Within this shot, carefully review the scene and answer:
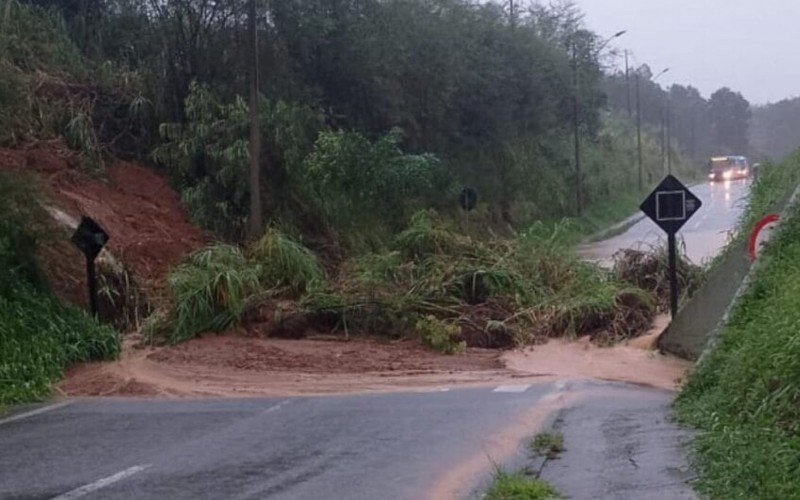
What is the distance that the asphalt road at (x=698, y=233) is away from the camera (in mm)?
34188

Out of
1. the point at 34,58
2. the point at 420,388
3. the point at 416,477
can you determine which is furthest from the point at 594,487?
the point at 34,58

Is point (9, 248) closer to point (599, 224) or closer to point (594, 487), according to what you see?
point (594, 487)

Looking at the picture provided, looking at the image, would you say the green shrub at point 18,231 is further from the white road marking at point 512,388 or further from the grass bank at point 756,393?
the grass bank at point 756,393

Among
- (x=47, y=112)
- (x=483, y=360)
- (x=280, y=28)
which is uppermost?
(x=280, y=28)

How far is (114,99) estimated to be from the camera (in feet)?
114

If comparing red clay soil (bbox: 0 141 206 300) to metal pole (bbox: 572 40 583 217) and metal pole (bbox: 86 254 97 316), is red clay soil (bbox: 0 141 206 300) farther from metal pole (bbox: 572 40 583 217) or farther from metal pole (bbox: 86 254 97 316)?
metal pole (bbox: 572 40 583 217)

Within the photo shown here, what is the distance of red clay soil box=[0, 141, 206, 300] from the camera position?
26.7 metres

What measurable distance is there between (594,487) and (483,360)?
10.6m

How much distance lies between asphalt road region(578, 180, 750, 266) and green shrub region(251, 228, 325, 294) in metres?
7.19

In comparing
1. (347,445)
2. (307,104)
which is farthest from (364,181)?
(347,445)

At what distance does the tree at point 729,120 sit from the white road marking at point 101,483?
123695 millimetres

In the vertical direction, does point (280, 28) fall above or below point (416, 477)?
above

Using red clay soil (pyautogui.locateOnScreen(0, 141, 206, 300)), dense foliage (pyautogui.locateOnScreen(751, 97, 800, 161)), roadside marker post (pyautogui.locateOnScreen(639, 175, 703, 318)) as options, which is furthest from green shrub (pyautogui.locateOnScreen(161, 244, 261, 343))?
dense foliage (pyautogui.locateOnScreen(751, 97, 800, 161))

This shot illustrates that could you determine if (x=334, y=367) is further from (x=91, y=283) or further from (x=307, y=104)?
(x=307, y=104)
